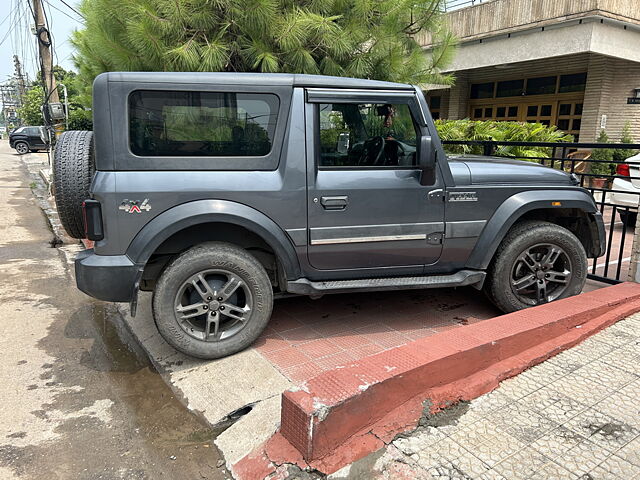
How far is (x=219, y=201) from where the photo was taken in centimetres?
344

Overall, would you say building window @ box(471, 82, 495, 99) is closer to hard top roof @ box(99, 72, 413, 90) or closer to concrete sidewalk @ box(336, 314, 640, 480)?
hard top roof @ box(99, 72, 413, 90)

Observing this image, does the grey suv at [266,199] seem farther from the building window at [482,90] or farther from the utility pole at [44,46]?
the building window at [482,90]

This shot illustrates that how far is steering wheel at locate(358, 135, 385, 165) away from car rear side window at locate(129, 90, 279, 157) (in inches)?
28.3

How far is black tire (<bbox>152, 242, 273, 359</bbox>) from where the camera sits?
348 cm

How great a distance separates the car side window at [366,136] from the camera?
3664 millimetres

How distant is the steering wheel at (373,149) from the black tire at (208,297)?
3.77ft

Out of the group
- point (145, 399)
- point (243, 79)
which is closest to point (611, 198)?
point (243, 79)

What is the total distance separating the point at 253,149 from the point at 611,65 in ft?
42.0

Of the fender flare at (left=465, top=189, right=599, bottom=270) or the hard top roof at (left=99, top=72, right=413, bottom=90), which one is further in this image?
the fender flare at (left=465, top=189, right=599, bottom=270)

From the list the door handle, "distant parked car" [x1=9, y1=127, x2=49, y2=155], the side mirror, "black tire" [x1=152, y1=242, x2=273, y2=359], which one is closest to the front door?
the door handle

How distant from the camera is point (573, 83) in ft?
45.4

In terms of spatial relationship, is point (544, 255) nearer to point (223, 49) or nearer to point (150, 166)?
point (150, 166)

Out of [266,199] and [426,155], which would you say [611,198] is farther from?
[266,199]

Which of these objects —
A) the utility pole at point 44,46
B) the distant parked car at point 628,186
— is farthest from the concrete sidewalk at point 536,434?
the utility pole at point 44,46
